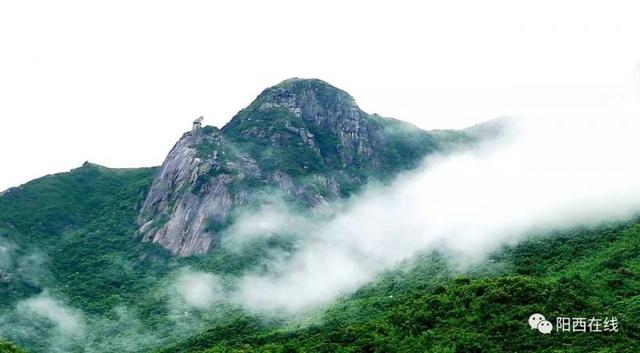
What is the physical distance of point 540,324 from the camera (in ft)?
259

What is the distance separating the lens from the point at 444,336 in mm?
83875

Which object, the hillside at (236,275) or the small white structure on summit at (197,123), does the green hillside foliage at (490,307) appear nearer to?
the hillside at (236,275)

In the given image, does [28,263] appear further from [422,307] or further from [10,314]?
[422,307]

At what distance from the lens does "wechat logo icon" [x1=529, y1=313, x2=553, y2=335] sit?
77.8m

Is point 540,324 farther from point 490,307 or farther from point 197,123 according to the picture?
point 197,123

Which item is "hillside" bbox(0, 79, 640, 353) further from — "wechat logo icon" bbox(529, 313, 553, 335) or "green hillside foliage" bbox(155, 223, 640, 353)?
"wechat logo icon" bbox(529, 313, 553, 335)

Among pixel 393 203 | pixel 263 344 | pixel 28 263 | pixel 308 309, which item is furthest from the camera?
pixel 393 203

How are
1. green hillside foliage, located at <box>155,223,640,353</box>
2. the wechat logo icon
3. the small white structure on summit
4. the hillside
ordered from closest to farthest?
the wechat logo icon, green hillside foliage, located at <box>155,223,640,353</box>, the hillside, the small white structure on summit

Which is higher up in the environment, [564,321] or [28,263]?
[28,263]

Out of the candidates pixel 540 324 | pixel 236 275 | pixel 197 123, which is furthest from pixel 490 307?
pixel 197 123

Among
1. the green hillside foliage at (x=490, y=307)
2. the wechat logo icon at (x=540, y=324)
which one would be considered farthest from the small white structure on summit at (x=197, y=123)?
the wechat logo icon at (x=540, y=324)

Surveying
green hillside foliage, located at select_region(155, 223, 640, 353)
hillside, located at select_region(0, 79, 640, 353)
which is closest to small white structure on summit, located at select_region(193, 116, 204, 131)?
hillside, located at select_region(0, 79, 640, 353)

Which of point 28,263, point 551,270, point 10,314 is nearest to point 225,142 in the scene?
point 28,263

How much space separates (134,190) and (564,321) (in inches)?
5920
